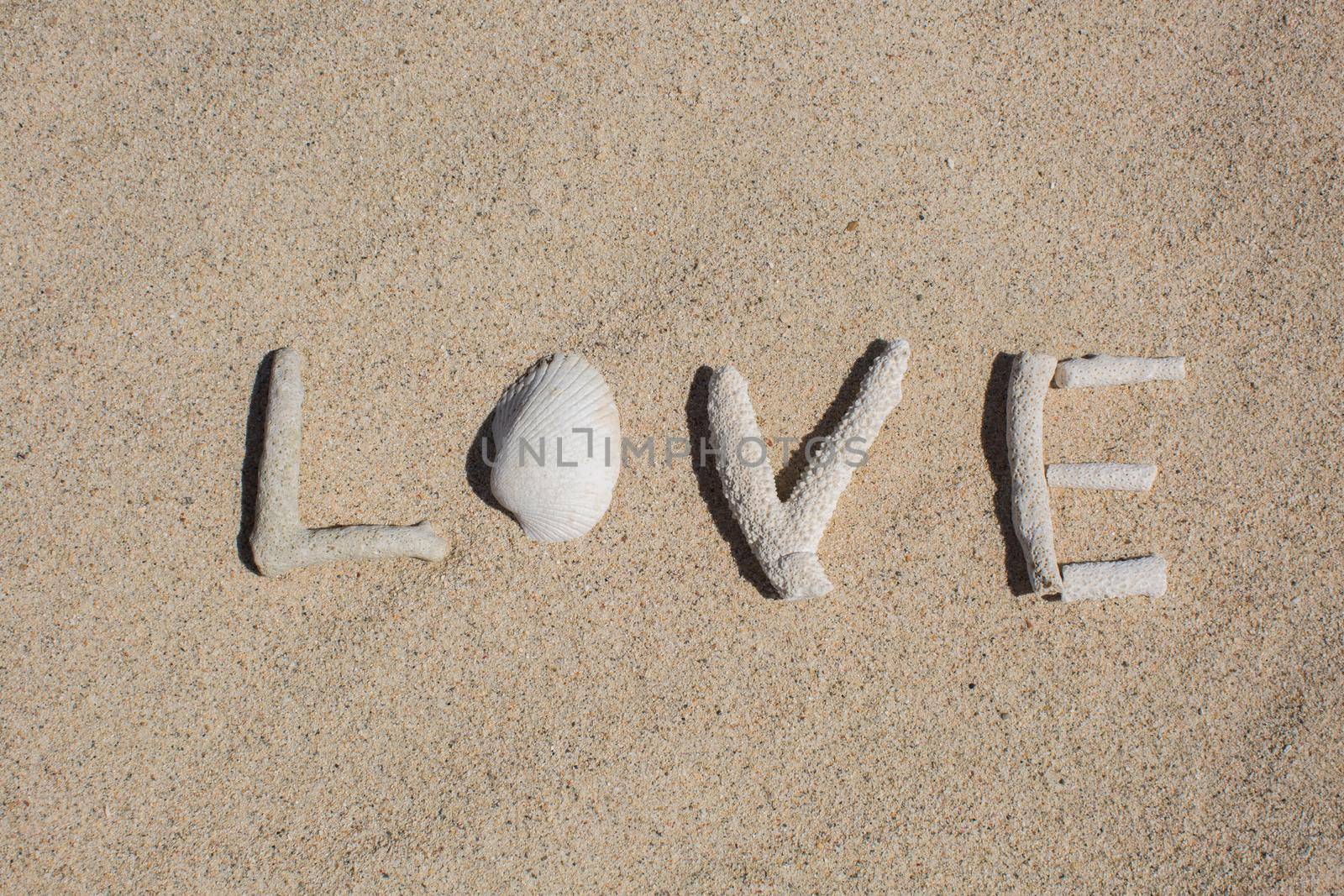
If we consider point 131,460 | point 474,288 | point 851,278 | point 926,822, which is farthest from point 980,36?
point 131,460

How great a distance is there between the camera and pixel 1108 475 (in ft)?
5.80

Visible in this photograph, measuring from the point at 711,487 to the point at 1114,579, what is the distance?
92cm

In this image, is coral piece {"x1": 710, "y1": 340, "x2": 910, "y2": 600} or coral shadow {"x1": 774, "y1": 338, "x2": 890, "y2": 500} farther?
Answer: coral shadow {"x1": 774, "y1": 338, "x2": 890, "y2": 500}

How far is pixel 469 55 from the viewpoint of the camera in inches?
74.8

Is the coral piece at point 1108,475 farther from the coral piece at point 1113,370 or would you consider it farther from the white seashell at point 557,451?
the white seashell at point 557,451

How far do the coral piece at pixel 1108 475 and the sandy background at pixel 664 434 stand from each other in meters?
0.08

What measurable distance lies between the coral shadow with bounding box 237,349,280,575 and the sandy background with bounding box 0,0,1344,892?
0.02 meters

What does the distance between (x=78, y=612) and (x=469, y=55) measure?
1614 mm

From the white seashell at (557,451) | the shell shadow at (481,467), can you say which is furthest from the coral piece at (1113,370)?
the shell shadow at (481,467)

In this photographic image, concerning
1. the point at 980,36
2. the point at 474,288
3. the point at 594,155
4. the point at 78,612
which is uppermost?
the point at 980,36

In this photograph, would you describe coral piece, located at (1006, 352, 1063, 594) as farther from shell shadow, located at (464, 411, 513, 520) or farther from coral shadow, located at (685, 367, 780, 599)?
shell shadow, located at (464, 411, 513, 520)

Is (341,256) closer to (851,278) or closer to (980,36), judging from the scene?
(851,278)

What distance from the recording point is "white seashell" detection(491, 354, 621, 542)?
1.76m

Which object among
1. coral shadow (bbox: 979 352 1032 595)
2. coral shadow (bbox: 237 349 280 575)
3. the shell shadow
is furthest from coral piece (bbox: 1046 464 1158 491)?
coral shadow (bbox: 237 349 280 575)
